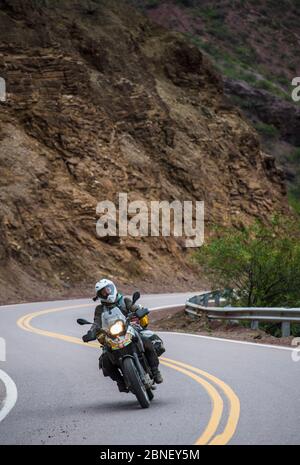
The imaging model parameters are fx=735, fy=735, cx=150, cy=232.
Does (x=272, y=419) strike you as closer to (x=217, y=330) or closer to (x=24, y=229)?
(x=217, y=330)

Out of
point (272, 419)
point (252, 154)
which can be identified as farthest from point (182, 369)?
point (252, 154)

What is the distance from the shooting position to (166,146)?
178 feet

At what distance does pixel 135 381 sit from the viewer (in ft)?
28.8

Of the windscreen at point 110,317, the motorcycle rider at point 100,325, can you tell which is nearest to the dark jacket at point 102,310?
the motorcycle rider at point 100,325

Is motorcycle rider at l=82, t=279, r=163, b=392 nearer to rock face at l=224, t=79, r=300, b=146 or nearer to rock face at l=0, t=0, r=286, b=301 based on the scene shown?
rock face at l=0, t=0, r=286, b=301

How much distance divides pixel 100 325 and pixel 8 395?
5.90ft

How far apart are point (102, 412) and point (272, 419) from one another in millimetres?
2066

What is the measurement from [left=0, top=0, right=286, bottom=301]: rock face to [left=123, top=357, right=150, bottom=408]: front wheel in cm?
2809

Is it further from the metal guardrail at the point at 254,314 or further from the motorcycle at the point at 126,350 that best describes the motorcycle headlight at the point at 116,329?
the metal guardrail at the point at 254,314

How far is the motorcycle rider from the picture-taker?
9.13m

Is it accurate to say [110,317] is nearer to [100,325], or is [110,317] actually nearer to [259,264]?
[100,325]

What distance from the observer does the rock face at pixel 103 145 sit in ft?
143
